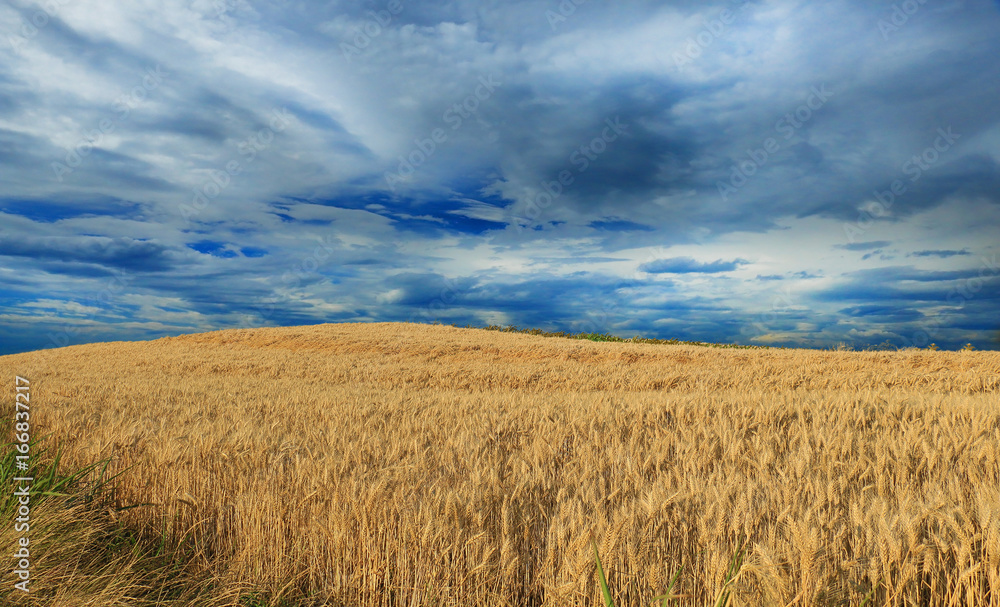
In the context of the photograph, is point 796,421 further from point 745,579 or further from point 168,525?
point 168,525

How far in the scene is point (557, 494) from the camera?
4008 millimetres

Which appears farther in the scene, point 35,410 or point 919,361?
point 919,361

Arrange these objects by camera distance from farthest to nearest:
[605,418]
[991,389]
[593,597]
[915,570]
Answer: [991,389]
[605,418]
[593,597]
[915,570]

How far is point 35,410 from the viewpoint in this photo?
8.65 meters

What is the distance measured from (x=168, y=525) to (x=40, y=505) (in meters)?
1.00

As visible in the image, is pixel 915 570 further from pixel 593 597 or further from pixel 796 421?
pixel 796 421

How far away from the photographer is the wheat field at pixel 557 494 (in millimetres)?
2750

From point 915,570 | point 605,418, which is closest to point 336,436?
point 605,418

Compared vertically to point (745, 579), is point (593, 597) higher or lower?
lower

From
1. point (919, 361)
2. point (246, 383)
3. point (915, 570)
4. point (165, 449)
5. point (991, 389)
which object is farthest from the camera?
point (919, 361)

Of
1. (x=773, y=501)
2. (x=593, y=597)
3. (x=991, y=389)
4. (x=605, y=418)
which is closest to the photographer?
(x=593, y=597)

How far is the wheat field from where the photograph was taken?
9.02 feet

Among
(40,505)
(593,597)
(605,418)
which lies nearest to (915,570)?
(593,597)

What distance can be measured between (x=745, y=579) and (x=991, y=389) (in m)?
15.5
